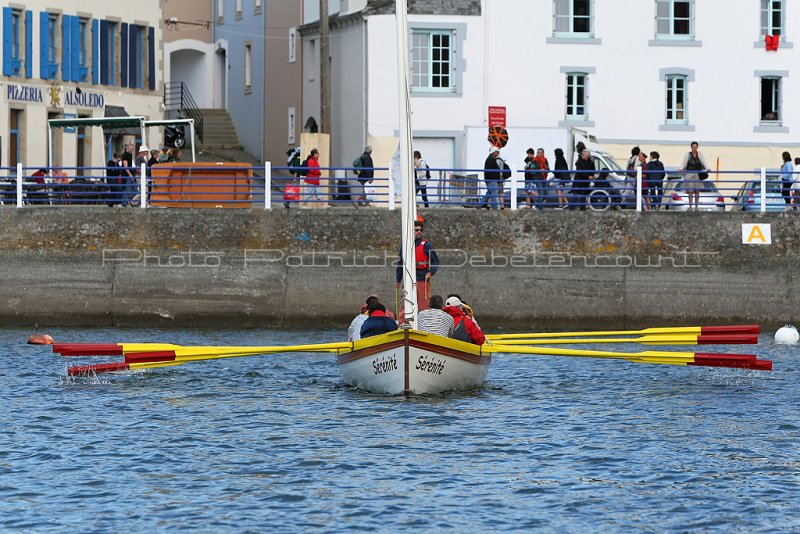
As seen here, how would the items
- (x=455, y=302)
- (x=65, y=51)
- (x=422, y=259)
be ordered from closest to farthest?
(x=455, y=302)
(x=422, y=259)
(x=65, y=51)

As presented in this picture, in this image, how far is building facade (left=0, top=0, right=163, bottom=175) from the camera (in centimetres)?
4516

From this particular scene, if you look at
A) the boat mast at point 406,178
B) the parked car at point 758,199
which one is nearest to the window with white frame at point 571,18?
the parked car at point 758,199

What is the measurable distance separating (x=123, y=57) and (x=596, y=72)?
13.8 meters

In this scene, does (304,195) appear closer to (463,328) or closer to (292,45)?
(463,328)

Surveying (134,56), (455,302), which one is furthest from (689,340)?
(134,56)

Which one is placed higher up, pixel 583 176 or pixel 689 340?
pixel 583 176

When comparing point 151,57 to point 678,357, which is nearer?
point 678,357

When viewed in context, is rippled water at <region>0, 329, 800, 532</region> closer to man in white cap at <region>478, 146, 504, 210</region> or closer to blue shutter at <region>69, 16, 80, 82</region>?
man in white cap at <region>478, 146, 504, 210</region>

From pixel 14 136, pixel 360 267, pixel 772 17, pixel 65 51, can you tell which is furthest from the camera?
pixel 772 17

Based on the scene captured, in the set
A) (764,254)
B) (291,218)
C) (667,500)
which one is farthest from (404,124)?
(764,254)

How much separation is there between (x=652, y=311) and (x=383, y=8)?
16.0 metres

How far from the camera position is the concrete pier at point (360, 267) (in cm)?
3369

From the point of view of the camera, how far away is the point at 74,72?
155ft

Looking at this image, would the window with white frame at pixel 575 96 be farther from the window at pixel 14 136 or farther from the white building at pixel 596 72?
the window at pixel 14 136
